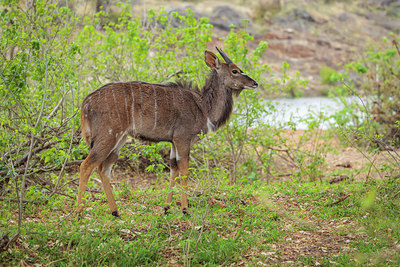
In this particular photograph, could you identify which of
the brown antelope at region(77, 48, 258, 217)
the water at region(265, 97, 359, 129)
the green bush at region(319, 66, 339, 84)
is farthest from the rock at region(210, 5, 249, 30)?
the brown antelope at region(77, 48, 258, 217)

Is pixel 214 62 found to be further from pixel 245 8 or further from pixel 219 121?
pixel 245 8

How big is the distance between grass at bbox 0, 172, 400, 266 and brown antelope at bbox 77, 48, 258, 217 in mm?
455

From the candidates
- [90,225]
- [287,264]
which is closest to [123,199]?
[90,225]

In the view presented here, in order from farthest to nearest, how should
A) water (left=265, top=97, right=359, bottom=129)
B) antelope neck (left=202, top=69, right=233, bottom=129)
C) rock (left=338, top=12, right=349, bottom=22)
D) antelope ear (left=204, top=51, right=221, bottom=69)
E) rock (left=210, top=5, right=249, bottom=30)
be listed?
rock (left=338, top=12, right=349, bottom=22)
rock (left=210, top=5, right=249, bottom=30)
water (left=265, top=97, right=359, bottom=129)
antelope ear (left=204, top=51, right=221, bottom=69)
antelope neck (left=202, top=69, right=233, bottom=129)

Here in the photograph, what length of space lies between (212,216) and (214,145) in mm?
3609

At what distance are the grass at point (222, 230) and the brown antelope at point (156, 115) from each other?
45 cm

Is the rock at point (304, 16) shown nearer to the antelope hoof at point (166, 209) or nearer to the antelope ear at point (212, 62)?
the antelope ear at point (212, 62)

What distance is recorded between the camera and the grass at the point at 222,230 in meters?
4.07

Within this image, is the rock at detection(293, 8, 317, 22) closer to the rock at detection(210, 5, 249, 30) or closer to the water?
the rock at detection(210, 5, 249, 30)

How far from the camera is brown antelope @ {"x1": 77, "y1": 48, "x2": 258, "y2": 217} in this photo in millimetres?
4957

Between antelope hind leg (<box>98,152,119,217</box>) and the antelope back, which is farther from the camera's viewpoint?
antelope hind leg (<box>98,152,119,217</box>)

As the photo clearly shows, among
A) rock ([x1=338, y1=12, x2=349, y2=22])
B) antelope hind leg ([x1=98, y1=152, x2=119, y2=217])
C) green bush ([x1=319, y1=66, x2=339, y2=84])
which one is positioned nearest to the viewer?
antelope hind leg ([x1=98, y1=152, x2=119, y2=217])

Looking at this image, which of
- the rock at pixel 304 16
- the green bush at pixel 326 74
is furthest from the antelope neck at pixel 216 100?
the rock at pixel 304 16

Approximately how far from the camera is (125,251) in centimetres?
412
